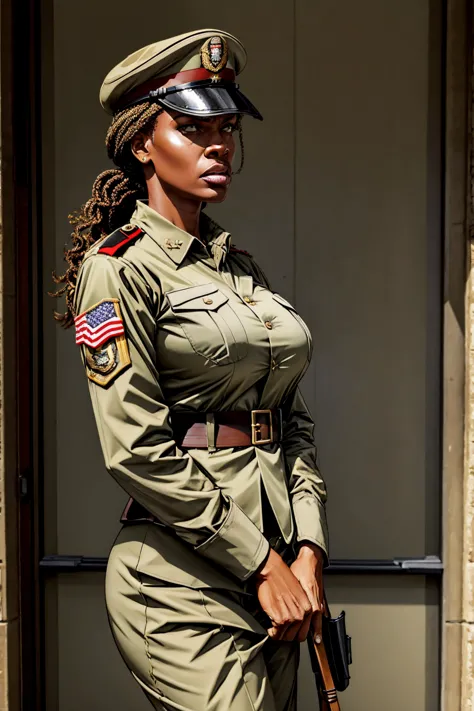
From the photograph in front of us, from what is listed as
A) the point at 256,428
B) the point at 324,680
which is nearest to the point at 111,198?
the point at 256,428

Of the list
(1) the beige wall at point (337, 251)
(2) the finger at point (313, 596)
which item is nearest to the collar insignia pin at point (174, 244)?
(2) the finger at point (313, 596)

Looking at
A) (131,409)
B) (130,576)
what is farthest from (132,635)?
(131,409)

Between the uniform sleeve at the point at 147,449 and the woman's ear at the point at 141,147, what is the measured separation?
0.95 feet

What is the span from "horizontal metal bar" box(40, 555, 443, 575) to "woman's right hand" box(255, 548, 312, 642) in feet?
4.46

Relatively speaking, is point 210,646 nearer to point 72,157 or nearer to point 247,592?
point 247,592

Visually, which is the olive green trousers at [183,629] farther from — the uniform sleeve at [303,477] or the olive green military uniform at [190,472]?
the uniform sleeve at [303,477]

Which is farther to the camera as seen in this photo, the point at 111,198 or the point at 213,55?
the point at 111,198

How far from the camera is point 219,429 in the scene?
78.9 inches

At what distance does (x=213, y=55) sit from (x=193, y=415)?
2.42 feet

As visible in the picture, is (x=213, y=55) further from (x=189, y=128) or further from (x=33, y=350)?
(x=33, y=350)

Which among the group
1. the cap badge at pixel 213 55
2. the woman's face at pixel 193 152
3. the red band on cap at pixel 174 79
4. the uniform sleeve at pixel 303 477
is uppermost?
the cap badge at pixel 213 55

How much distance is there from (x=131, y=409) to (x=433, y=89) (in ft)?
6.31

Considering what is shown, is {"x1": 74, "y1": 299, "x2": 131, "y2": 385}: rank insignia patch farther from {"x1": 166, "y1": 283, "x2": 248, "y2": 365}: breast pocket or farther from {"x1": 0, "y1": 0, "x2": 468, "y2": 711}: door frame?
{"x1": 0, "y1": 0, "x2": 468, "y2": 711}: door frame

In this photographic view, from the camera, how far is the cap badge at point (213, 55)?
6.64 feet
